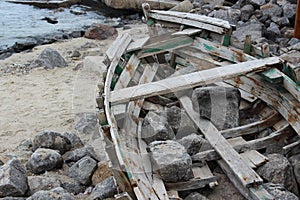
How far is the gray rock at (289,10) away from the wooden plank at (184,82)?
486cm

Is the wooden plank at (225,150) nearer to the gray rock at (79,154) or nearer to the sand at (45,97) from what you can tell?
the gray rock at (79,154)

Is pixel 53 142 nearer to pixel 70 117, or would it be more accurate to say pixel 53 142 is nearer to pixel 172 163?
pixel 70 117

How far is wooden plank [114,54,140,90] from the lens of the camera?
4.65 m

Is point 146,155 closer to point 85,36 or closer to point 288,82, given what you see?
point 288,82

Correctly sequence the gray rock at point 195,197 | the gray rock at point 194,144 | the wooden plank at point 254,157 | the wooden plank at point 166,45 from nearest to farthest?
the gray rock at point 195,197 → the wooden plank at point 254,157 → the gray rock at point 194,144 → the wooden plank at point 166,45

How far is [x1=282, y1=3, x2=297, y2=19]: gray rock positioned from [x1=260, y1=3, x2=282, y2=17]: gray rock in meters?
0.11

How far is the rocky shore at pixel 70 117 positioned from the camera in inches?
139

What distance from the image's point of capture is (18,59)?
31.3ft

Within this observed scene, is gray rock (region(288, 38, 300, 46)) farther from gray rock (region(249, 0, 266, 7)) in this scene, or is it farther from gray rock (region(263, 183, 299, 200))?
gray rock (region(263, 183, 299, 200))

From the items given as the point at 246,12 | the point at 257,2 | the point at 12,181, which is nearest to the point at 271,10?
the point at 246,12

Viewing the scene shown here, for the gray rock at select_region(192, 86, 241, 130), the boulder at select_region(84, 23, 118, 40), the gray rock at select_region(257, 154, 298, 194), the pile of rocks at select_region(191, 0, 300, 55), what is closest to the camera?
the gray rock at select_region(257, 154, 298, 194)

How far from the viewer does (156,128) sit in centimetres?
383

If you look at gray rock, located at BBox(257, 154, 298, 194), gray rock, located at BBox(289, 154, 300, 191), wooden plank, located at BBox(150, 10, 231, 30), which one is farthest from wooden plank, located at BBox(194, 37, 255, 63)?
gray rock, located at BBox(257, 154, 298, 194)

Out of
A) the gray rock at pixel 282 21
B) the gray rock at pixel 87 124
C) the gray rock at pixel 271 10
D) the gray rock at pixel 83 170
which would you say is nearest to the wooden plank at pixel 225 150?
the gray rock at pixel 83 170
